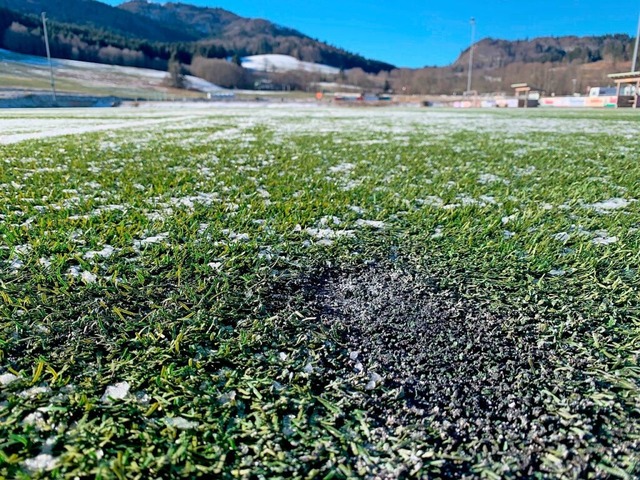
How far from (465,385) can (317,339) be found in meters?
0.65

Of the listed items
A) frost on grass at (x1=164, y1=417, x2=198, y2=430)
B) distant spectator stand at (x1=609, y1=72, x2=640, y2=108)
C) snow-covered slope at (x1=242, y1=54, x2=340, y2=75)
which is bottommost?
frost on grass at (x1=164, y1=417, x2=198, y2=430)

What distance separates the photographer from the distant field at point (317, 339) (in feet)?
4.13

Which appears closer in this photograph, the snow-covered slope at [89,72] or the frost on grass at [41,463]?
the frost on grass at [41,463]

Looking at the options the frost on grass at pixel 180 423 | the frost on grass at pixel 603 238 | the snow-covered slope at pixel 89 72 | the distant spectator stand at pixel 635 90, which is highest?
the snow-covered slope at pixel 89 72

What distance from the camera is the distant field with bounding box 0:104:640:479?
4.13ft

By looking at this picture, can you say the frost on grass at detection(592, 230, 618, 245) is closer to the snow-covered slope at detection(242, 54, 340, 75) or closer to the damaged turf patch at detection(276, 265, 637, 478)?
the damaged turf patch at detection(276, 265, 637, 478)

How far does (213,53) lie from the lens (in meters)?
158

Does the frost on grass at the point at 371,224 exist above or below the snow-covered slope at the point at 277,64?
below

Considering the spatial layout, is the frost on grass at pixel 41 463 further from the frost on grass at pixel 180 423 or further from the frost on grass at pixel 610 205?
the frost on grass at pixel 610 205

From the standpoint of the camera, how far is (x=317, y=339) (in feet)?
6.09

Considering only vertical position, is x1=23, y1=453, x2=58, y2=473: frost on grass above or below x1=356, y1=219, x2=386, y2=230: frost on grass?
below

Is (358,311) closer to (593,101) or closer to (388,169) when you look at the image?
(388,169)

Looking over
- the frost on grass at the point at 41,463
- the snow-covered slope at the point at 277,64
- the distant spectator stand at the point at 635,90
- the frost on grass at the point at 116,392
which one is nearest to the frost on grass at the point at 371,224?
the frost on grass at the point at 116,392

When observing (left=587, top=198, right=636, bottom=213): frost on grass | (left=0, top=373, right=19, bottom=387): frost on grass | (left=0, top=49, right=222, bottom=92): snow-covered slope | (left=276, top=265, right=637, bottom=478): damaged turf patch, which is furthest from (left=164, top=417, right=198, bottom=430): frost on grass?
(left=0, top=49, right=222, bottom=92): snow-covered slope
